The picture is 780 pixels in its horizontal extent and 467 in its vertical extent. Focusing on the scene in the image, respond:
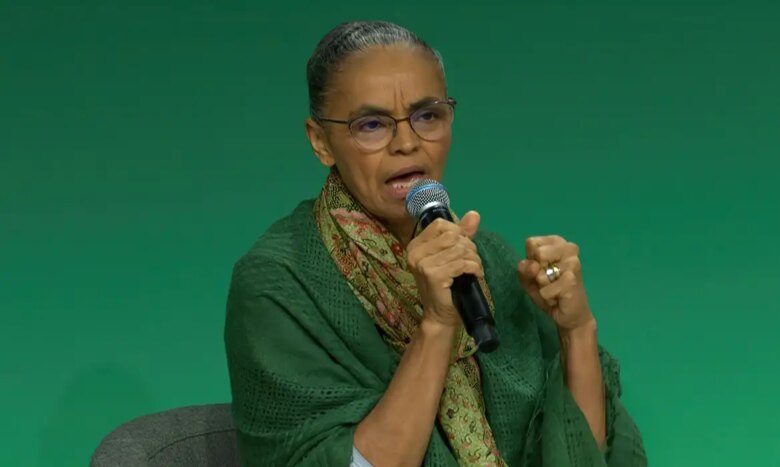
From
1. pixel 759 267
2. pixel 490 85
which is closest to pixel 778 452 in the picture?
pixel 759 267

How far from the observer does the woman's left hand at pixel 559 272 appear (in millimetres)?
2002

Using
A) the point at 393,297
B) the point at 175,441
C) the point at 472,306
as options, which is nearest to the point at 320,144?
the point at 393,297

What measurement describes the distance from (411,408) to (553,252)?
0.98ft

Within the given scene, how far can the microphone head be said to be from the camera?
6.31 ft

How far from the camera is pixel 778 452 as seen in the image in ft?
11.2

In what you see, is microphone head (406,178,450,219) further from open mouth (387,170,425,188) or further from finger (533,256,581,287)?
finger (533,256,581,287)

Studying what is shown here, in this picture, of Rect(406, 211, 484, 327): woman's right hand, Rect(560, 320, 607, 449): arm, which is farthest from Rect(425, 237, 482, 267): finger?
Rect(560, 320, 607, 449): arm

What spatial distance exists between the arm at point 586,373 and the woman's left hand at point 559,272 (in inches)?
1.9

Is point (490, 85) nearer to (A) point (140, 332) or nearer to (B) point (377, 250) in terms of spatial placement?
(A) point (140, 332)

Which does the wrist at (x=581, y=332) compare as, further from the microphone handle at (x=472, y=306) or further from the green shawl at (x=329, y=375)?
the microphone handle at (x=472, y=306)

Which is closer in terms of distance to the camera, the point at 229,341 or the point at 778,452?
the point at 229,341

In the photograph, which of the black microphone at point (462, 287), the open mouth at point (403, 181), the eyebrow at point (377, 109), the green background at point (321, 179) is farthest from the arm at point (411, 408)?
the green background at point (321, 179)

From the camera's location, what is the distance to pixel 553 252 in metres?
2.00

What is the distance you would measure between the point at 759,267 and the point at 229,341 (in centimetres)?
176
